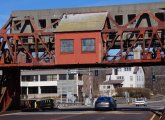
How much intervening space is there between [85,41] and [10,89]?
10.5 meters

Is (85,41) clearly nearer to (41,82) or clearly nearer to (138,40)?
(138,40)

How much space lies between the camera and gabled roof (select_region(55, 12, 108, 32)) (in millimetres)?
42938

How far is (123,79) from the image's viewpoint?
14638 centimetres

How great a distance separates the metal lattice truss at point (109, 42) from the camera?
41.8 meters

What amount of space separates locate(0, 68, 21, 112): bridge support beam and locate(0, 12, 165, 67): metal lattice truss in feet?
6.51

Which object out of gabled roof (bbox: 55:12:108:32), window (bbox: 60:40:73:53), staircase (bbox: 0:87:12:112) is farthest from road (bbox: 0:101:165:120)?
gabled roof (bbox: 55:12:108:32)

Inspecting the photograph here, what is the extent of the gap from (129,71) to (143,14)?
10269cm

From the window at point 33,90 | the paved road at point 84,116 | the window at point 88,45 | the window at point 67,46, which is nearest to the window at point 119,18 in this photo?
the window at point 88,45

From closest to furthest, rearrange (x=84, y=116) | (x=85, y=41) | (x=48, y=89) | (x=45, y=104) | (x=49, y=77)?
(x=84, y=116) < (x=85, y=41) < (x=45, y=104) < (x=48, y=89) < (x=49, y=77)

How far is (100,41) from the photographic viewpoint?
42.6m

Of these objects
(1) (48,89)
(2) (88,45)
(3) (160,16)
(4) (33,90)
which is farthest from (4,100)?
(4) (33,90)

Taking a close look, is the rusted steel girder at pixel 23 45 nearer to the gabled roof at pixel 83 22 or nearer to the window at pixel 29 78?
the gabled roof at pixel 83 22

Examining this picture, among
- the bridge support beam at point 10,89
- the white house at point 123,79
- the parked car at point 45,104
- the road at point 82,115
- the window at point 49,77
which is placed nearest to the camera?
the road at point 82,115

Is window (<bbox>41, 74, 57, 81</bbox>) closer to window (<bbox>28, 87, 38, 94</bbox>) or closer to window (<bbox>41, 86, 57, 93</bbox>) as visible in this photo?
window (<bbox>41, 86, 57, 93</bbox>)
